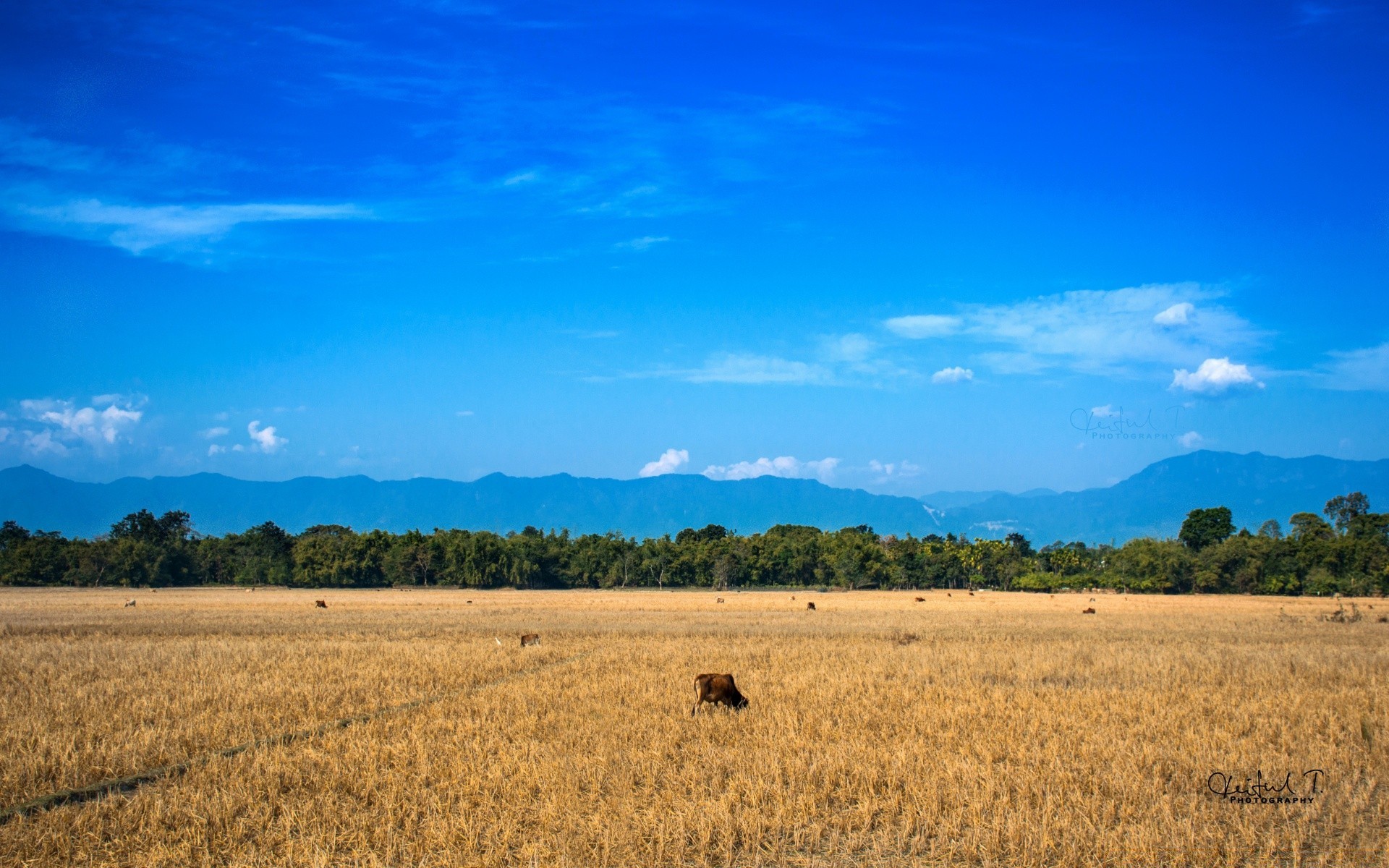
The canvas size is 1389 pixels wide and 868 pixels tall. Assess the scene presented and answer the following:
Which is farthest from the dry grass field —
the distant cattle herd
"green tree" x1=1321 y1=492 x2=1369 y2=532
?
"green tree" x1=1321 y1=492 x2=1369 y2=532

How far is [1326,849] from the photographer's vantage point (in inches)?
343

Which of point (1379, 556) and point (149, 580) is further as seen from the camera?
point (149, 580)

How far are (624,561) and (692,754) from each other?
102m

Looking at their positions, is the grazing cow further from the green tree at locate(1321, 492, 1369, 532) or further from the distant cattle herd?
the green tree at locate(1321, 492, 1369, 532)

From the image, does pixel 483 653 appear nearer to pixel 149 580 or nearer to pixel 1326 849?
pixel 1326 849

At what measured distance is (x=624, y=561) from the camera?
113m

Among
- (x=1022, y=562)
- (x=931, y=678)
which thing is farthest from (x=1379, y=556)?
(x=931, y=678)

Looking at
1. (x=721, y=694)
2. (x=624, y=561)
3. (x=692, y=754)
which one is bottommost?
(x=624, y=561)

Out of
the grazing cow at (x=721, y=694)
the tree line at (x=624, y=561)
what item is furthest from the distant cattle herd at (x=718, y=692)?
the tree line at (x=624, y=561)

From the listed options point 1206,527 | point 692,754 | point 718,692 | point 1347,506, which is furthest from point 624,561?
point 1347,506

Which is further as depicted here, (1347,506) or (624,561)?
(1347,506)

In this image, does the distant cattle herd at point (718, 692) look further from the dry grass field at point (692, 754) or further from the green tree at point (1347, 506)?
the green tree at point (1347, 506)

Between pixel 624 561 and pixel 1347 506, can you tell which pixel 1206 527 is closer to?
pixel 1347 506

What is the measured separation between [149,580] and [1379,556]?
132917 millimetres
